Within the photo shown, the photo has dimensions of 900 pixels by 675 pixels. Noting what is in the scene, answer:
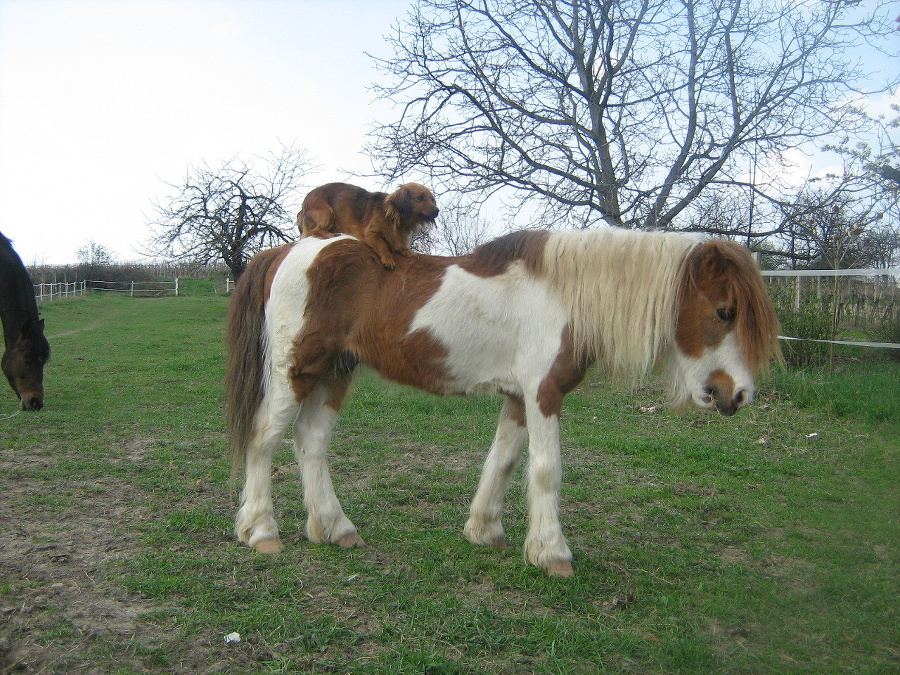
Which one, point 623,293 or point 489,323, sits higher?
point 623,293

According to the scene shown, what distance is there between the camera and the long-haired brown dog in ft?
13.1

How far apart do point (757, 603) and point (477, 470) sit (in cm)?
272

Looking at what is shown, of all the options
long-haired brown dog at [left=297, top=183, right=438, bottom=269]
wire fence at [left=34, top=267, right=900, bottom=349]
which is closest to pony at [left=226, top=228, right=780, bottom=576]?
long-haired brown dog at [left=297, top=183, right=438, bottom=269]

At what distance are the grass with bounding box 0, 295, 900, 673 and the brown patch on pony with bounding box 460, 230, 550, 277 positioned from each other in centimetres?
96

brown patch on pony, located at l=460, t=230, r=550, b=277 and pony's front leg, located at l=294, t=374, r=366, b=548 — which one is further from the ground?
brown patch on pony, located at l=460, t=230, r=550, b=277

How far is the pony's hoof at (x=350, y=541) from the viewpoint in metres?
3.87

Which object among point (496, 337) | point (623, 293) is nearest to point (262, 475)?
point (496, 337)

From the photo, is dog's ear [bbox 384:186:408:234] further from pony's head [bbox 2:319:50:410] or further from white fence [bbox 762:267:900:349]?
white fence [bbox 762:267:900:349]

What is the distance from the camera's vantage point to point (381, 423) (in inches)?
281

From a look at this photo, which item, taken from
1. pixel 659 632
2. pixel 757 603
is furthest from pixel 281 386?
pixel 757 603

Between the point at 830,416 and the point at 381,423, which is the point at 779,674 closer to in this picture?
the point at 381,423

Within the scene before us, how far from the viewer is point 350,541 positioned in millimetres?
3873

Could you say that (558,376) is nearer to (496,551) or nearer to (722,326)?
(722,326)

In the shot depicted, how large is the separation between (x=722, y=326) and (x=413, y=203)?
6.42 ft
